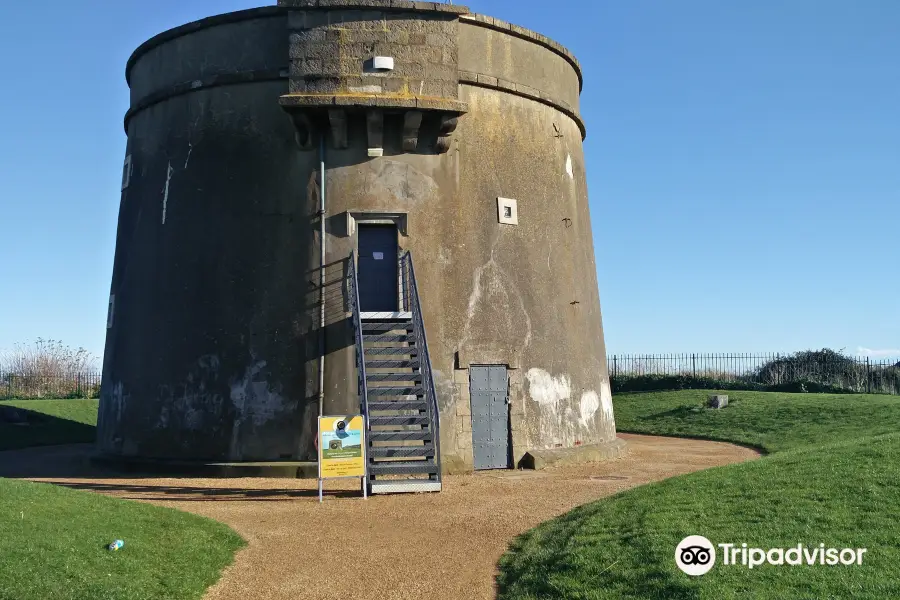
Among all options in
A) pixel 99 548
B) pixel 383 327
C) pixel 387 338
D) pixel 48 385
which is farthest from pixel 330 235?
pixel 48 385

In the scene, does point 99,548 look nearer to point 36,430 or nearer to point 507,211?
point 507,211

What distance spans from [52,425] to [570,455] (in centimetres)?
1551

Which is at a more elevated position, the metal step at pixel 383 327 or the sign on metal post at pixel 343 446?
the metal step at pixel 383 327

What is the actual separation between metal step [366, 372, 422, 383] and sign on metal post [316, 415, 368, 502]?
1.47 meters

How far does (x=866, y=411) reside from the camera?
21766mm

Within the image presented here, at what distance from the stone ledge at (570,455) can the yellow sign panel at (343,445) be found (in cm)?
421

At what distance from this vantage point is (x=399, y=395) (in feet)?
48.4

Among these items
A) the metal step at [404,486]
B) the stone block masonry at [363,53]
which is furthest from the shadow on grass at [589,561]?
the stone block masonry at [363,53]

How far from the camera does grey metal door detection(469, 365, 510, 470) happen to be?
51.4 feet

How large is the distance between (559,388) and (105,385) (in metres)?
9.18

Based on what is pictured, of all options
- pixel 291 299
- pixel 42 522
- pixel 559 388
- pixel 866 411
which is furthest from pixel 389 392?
pixel 866 411

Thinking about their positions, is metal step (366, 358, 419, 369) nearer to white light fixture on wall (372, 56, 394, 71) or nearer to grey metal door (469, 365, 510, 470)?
grey metal door (469, 365, 510, 470)

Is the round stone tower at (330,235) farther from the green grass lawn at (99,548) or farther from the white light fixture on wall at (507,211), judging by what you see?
the green grass lawn at (99,548)

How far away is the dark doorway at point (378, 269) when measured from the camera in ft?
52.0
